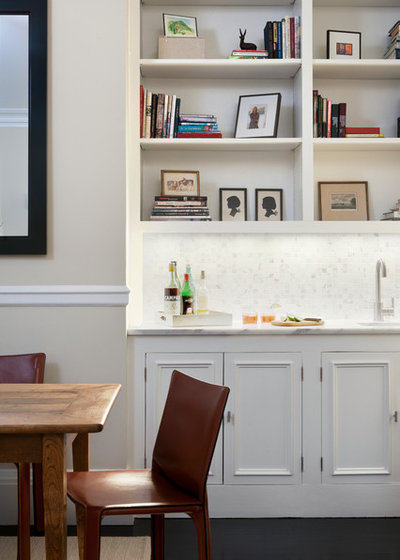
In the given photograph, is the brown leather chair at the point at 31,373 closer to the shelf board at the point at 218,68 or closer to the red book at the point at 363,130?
the shelf board at the point at 218,68

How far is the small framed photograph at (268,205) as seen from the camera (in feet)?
11.5

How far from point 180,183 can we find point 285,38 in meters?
0.97

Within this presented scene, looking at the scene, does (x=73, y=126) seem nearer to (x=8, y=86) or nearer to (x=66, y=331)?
(x=8, y=86)

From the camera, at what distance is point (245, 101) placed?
3477 mm

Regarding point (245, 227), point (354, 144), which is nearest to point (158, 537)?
point (245, 227)

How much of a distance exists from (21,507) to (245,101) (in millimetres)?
2400

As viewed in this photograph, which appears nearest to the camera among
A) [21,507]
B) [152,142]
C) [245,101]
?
[21,507]

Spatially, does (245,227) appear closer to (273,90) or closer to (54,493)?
(273,90)

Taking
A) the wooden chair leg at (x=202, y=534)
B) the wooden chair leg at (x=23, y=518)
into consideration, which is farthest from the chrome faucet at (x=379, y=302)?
the wooden chair leg at (x=23, y=518)

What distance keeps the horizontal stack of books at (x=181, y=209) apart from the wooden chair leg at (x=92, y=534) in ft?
6.01

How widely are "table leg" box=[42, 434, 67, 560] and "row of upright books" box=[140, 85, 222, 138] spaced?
79.4 inches

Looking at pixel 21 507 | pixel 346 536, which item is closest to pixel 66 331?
pixel 21 507

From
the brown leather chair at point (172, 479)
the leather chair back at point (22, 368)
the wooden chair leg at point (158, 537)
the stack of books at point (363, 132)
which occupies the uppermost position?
the stack of books at point (363, 132)

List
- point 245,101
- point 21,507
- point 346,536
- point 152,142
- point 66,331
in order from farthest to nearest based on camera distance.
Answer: point 245,101, point 152,142, point 66,331, point 346,536, point 21,507
